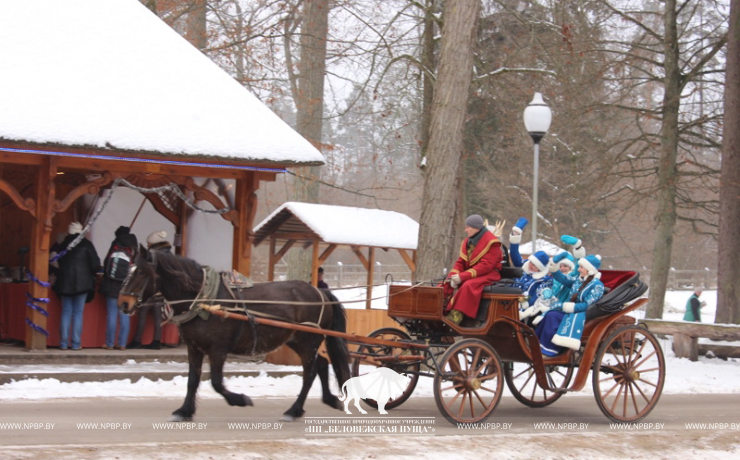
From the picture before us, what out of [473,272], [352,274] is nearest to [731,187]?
[473,272]

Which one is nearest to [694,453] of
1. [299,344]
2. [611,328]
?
[611,328]

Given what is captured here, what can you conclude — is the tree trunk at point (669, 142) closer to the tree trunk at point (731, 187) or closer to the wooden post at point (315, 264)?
the tree trunk at point (731, 187)

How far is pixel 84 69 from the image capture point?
13.4 m

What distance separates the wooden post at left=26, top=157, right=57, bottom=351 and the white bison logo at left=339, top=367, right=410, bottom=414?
510cm

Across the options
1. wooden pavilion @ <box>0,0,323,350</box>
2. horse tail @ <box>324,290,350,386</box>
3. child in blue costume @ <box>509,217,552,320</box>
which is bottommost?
horse tail @ <box>324,290,350,386</box>

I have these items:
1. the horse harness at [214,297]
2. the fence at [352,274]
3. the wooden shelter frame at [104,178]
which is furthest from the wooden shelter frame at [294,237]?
the fence at [352,274]

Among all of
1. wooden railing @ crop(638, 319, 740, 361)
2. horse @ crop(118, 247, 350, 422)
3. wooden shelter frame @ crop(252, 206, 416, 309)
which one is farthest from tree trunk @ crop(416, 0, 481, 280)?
wooden railing @ crop(638, 319, 740, 361)

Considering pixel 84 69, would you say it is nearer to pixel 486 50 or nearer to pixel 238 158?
pixel 238 158

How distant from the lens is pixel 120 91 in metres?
13.2

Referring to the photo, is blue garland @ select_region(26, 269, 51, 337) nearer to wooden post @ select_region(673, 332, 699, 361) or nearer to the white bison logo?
the white bison logo

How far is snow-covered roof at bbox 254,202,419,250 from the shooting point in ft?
50.6

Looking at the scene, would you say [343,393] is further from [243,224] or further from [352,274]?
[352,274]

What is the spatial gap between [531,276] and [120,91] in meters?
6.68

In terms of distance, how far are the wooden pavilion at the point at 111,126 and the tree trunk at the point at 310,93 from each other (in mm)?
6993
